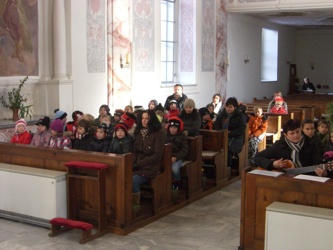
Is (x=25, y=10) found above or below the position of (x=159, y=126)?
above

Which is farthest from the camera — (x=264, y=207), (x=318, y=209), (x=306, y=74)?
(x=306, y=74)

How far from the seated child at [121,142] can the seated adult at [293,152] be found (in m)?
1.90

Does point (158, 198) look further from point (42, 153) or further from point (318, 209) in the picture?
point (318, 209)

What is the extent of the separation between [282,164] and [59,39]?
6297 mm

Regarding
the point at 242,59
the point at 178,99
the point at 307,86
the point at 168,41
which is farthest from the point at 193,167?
the point at 307,86

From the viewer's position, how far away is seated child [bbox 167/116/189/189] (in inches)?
293

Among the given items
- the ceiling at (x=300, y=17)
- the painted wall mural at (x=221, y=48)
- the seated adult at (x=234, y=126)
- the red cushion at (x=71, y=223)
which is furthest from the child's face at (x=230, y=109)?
the ceiling at (x=300, y=17)

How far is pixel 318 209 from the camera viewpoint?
473 cm

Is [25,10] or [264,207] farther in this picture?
[25,10]

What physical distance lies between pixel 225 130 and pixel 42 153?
3359mm

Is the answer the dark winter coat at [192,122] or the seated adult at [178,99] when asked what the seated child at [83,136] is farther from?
the seated adult at [178,99]

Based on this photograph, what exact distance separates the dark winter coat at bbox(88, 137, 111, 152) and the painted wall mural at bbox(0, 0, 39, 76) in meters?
3.49

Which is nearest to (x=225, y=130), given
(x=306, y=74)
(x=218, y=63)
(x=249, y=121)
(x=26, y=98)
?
(x=249, y=121)

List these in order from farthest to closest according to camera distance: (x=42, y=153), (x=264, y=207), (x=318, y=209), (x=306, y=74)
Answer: (x=306, y=74) → (x=42, y=153) → (x=264, y=207) → (x=318, y=209)
